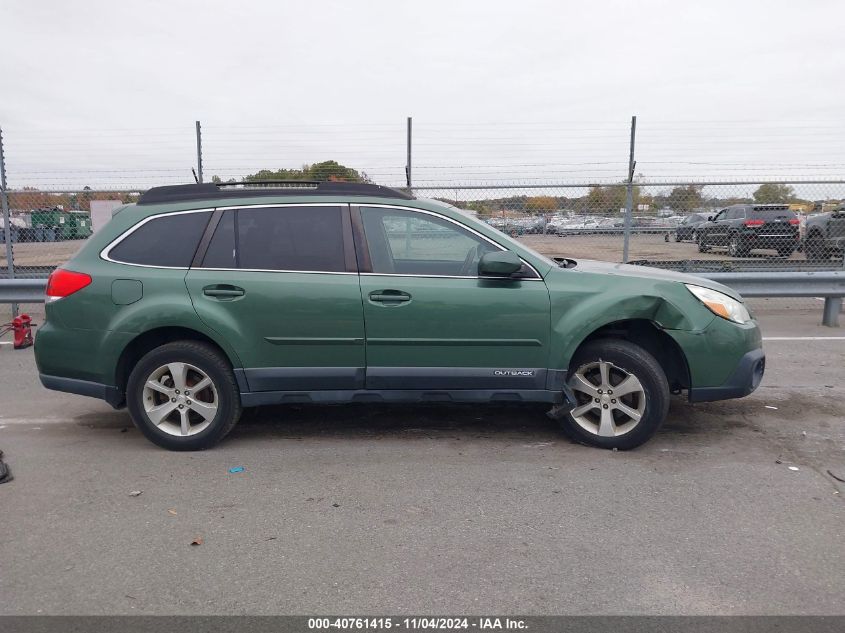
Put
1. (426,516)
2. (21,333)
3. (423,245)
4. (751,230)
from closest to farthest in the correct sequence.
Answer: (426,516)
(423,245)
(21,333)
(751,230)

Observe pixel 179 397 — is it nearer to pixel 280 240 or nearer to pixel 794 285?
pixel 280 240

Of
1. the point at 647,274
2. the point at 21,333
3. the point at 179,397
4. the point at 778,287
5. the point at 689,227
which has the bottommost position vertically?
the point at 21,333

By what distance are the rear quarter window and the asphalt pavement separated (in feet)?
4.28

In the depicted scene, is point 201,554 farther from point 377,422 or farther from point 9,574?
point 377,422

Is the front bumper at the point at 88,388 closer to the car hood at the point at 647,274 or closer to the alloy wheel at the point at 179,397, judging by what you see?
the alloy wheel at the point at 179,397

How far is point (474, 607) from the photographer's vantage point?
2.82 metres

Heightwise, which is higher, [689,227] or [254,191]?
[254,191]

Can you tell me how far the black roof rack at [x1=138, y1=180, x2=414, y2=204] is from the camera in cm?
472

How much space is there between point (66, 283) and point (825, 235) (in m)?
13.1

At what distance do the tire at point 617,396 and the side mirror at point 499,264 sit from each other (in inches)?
28.8

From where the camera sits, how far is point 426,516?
3.65 meters

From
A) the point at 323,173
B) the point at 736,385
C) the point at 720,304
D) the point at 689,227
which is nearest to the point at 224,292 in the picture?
the point at 720,304
